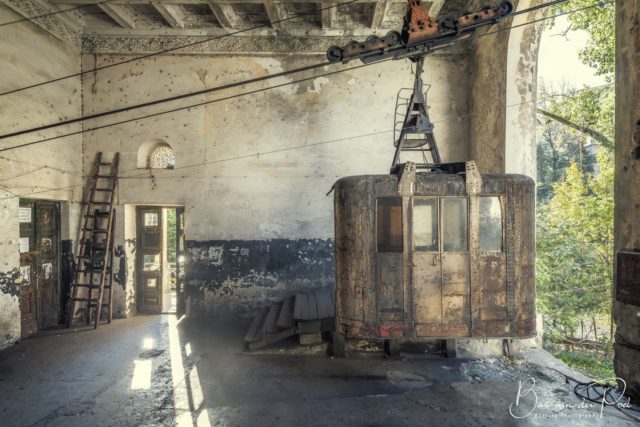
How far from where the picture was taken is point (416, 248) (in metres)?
3.65

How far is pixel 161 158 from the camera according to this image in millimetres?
7910

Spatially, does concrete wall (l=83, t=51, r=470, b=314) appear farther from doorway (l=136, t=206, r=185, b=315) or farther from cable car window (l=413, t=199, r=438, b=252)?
cable car window (l=413, t=199, r=438, b=252)

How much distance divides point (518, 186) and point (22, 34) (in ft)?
27.4

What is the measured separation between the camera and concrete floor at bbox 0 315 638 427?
3.58m

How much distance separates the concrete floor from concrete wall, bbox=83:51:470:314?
1.97 meters

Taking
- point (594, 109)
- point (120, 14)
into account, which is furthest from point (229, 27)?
point (594, 109)

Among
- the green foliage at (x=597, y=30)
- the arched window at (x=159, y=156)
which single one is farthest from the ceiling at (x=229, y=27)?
the green foliage at (x=597, y=30)

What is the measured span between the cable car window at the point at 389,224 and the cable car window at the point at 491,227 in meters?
0.88

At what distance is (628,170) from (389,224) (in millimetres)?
2031

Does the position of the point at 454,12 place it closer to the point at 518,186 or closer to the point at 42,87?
the point at 518,186

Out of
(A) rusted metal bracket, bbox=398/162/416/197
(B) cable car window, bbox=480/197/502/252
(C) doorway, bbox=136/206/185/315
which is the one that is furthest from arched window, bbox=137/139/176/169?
(B) cable car window, bbox=480/197/502/252

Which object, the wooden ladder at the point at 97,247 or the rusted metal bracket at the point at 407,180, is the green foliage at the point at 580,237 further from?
the wooden ladder at the point at 97,247

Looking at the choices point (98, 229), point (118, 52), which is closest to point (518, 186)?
point (98, 229)

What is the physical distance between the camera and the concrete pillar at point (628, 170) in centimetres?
266
